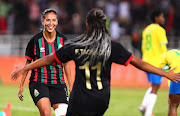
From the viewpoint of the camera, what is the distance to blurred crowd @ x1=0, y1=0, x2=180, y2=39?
21.2m

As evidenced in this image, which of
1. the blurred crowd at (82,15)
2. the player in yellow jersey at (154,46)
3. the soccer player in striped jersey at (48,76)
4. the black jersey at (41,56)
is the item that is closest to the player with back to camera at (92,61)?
the soccer player in striped jersey at (48,76)

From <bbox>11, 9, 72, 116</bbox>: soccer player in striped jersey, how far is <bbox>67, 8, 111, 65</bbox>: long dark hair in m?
1.86

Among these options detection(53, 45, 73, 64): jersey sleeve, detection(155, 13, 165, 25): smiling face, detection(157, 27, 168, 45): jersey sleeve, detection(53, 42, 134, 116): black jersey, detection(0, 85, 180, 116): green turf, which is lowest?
detection(0, 85, 180, 116): green turf

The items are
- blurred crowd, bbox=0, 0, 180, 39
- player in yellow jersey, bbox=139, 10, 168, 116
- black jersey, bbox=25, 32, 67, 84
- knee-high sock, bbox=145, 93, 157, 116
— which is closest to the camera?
black jersey, bbox=25, 32, 67, 84

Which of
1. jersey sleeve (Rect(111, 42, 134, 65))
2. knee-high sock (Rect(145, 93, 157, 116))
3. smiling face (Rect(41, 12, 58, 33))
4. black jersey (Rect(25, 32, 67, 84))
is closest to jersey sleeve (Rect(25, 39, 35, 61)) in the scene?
black jersey (Rect(25, 32, 67, 84))

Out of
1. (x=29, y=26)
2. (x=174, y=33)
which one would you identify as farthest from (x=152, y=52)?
(x=29, y=26)

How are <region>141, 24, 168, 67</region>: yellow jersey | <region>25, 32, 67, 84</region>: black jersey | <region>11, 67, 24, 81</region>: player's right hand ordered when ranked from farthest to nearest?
<region>141, 24, 168, 67</region>: yellow jersey
<region>25, 32, 67, 84</region>: black jersey
<region>11, 67, 24, 81</region>: player's right hand

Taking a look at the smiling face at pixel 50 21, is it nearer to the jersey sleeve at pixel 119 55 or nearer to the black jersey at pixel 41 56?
the black jersey at pixel 41 56

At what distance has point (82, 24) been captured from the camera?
21.3 m

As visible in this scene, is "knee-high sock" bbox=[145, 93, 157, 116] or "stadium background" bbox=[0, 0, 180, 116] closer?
"knee-high sock" bbox=[145, 93, 157, 116]

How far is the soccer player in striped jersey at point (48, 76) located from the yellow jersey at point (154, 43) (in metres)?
3.81

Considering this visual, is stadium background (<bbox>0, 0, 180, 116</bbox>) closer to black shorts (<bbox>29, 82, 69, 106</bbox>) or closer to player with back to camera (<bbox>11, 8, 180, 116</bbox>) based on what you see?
black shorts (<bbox>29, 82, 69, 106</bbox>)

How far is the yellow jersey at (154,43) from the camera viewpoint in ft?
36.6

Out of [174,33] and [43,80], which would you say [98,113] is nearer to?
[43,80]
